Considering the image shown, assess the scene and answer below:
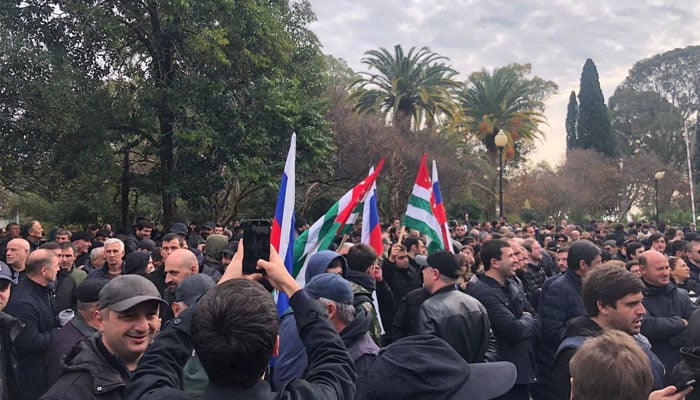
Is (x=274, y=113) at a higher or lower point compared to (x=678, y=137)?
lower

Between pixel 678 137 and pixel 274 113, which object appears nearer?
pixel 274 113

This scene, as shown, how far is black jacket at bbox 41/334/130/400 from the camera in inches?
95.8

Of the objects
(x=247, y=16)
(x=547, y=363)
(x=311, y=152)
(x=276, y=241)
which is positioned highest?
(x=247, y=16)

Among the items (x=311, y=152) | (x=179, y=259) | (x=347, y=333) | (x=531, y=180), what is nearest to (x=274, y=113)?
(x=311, y=152)

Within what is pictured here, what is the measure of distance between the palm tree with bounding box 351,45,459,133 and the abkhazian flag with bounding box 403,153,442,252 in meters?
24.2


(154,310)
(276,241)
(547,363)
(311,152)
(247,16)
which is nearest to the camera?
(154,310)

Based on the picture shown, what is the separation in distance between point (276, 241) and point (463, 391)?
1836 mm

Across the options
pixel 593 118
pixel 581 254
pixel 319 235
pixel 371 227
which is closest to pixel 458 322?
pixel 581 254

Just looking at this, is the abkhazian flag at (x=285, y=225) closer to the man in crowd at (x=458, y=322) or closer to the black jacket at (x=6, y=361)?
the man in crowd at (x=458, y=322)

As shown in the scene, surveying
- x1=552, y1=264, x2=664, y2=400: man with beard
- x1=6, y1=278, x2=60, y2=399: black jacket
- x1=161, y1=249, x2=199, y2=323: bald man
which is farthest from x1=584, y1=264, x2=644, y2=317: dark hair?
x1=6, y1=278, x2=60, y2=399: black jacket

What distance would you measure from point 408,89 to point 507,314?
2892 cm

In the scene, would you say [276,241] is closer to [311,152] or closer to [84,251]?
[84,251]

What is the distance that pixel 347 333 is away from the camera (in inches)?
133

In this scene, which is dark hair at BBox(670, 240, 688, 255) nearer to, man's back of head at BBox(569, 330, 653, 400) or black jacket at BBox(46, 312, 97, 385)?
man's back of head at BBox(569, 330, 653, 400)
